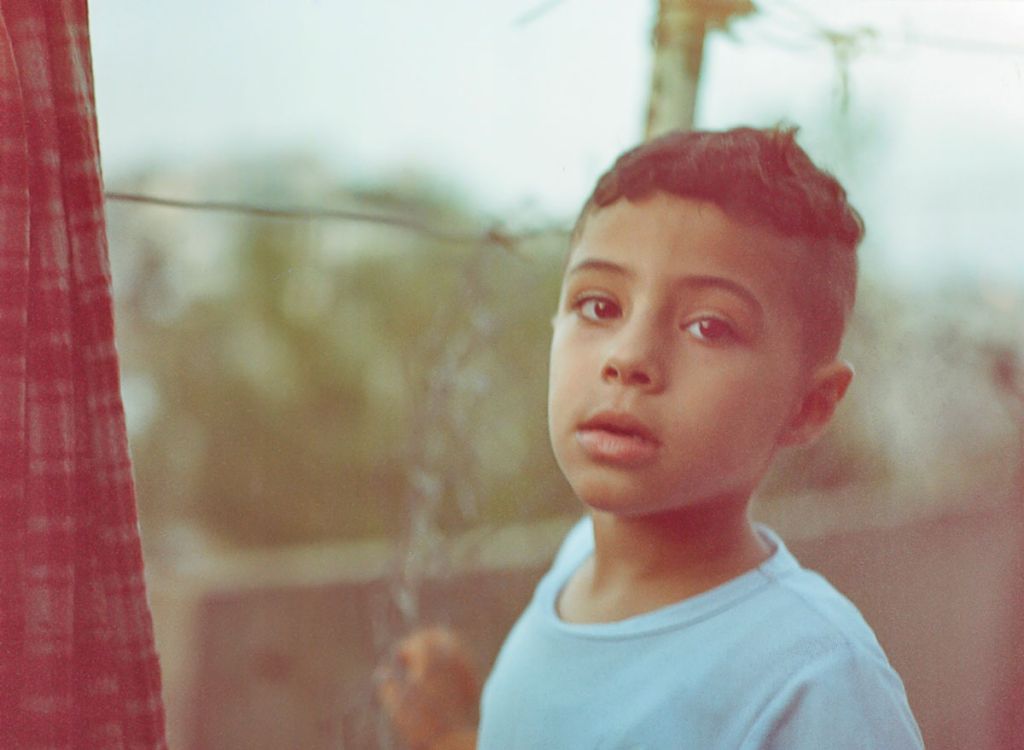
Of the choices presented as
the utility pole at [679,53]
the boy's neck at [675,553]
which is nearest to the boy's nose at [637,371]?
the boy's neck at [675,553]

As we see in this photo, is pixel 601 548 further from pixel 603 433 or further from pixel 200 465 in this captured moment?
pixel 200 465

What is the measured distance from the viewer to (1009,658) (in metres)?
0.88

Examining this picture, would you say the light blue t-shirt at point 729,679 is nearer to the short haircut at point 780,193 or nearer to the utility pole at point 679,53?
the short haircut at point 780,193

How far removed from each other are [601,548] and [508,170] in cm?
57

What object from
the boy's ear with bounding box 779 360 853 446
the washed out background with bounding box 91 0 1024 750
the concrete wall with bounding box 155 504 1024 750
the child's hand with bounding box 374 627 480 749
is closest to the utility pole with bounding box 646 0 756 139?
the washed out background with bounding box 91 0 1024 750

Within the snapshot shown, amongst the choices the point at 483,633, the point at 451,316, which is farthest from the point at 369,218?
the point at 483,633

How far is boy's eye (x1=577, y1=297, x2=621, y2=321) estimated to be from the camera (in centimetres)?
77

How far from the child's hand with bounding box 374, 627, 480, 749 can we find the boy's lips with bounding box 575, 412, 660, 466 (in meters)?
0.60

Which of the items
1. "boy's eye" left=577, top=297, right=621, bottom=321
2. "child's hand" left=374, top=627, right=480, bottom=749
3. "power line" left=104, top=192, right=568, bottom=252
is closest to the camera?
"boy's eye" left=577, top=297, right=621, bottom=321

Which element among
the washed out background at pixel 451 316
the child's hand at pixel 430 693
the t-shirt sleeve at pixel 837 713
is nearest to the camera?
the t-shirt sleeve at pixel 837 713

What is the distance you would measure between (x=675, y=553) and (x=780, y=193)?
0.28 meters

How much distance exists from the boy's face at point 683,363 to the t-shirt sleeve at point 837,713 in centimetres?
15

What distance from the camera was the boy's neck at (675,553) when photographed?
0.78 metres

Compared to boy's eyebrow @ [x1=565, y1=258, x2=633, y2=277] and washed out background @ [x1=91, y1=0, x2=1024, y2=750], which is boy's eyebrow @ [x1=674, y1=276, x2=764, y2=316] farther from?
washed out background @ [x1=91, y1=0, x2=1024, y2=750]
